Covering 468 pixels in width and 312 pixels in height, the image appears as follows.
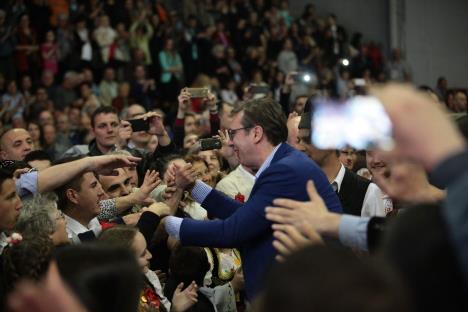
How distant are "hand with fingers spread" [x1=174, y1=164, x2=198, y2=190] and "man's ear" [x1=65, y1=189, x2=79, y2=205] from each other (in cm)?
59

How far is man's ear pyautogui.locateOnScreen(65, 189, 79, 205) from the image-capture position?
175 inches

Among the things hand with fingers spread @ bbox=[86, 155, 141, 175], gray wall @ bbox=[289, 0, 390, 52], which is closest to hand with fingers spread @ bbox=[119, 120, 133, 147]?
hand with fingers spread @ bbox=[86, 155, 141, 175]

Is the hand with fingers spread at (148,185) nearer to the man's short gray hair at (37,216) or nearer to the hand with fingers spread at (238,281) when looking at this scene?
the man's short gray hair at (37,216)

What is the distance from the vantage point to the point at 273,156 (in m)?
3.97

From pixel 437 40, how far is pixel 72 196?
1571cm

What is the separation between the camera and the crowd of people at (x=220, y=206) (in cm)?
186

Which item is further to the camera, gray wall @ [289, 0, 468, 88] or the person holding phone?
gray wall @ [289, 0, 468, 88]

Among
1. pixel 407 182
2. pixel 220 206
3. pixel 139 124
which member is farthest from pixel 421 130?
pixel 139 124

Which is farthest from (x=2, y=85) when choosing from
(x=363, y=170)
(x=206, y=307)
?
(x=206, y=307)

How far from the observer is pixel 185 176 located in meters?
4.21

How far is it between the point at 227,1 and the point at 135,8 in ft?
9.32

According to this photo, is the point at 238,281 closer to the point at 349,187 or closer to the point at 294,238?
the point at 349,187

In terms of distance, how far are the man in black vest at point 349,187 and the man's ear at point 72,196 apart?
1384 mm

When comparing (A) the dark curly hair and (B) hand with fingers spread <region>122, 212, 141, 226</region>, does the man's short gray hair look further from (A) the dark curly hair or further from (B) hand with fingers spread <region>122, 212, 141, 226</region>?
(B) hand with fingers spread <region>122, 212, 141, 226</region>
